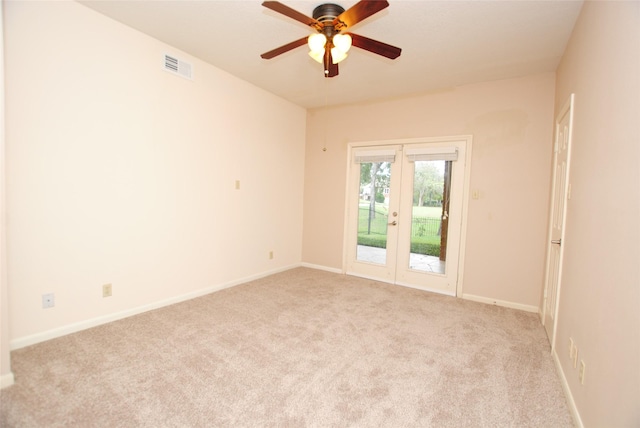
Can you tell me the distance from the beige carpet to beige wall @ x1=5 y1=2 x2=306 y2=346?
0.39m

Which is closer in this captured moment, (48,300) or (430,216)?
(48,300)

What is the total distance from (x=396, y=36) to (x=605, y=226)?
2.25 m

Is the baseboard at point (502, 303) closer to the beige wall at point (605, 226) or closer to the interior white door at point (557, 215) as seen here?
Result: the interior white door at point (557, 215)

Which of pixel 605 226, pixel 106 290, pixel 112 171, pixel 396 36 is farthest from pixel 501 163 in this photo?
pixel 106 290

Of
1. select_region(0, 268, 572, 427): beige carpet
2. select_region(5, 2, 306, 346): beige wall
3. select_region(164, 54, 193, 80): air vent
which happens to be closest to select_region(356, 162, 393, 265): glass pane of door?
select_region(0, 268, 572, 427): beige carpet

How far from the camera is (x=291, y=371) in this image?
218 cm

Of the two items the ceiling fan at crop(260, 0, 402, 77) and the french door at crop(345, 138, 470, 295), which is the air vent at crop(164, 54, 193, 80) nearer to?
the ceiling fan at crop(260, 0, 402, 77)

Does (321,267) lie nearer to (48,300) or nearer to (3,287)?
(48,300)

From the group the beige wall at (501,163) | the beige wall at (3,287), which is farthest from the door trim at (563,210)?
the beige wall at (3,287)

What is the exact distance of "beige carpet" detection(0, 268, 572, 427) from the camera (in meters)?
1.74

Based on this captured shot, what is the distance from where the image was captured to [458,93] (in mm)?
3930

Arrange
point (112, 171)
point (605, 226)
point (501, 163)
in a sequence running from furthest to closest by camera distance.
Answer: point (501, 163)
point (112, 171)
point (605, 226)

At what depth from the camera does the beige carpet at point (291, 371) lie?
174 cm

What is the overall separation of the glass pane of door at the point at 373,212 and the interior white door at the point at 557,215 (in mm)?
1989
